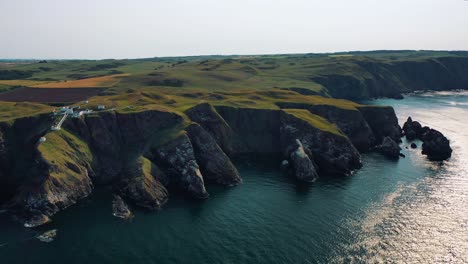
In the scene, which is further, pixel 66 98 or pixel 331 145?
pixel 66 98

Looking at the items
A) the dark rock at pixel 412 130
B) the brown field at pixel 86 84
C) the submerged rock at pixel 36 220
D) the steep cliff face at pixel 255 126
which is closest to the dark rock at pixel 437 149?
the dark rock at pixel 412 130

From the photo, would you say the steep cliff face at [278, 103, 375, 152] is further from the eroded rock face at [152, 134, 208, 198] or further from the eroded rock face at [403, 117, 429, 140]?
the eroded rock face at [152, 134, 208, 198]

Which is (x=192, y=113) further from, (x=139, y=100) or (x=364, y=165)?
(x=364, y=165)

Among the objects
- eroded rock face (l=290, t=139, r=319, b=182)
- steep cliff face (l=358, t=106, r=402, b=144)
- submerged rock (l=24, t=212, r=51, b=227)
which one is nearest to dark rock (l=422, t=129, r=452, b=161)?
steep cliff face (l=358, t=106, r=402, b=144)

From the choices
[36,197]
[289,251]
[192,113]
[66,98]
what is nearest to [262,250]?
[289,251]

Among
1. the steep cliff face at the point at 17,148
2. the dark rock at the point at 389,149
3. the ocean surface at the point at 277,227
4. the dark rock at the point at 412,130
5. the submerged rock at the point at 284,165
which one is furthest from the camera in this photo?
the dark rock at the point at 412,130

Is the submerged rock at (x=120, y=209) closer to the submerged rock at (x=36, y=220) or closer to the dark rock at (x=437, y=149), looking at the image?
the submerged rock at (x=36, y=220)
